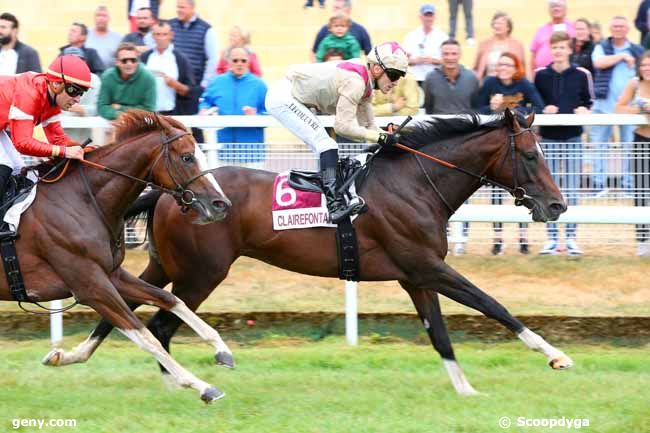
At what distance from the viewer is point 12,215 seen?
21.7ft

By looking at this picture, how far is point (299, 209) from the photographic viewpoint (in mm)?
7469

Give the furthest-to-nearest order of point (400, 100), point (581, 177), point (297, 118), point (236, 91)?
point (236, 91) < point (400, 100) < point (581, 177) < point (297, 118)

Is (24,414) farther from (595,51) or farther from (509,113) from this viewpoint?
(595,51)

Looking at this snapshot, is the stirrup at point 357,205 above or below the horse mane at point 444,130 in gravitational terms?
below

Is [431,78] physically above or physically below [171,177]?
above

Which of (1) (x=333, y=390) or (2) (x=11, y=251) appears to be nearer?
(2) (x=11, y=251)

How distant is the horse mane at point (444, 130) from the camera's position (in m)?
7.58

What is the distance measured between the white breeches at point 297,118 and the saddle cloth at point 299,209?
29cm

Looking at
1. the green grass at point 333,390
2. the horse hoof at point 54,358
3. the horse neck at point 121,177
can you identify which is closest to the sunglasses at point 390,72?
the horse neck at point 121,177

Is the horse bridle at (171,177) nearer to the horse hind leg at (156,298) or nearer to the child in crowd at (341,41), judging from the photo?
the horse hind leg at (156,298)

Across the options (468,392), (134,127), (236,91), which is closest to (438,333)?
(468,392)

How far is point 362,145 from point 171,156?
2675mm

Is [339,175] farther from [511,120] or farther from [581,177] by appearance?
[581,177]

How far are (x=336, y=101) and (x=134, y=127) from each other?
4.34 ft
